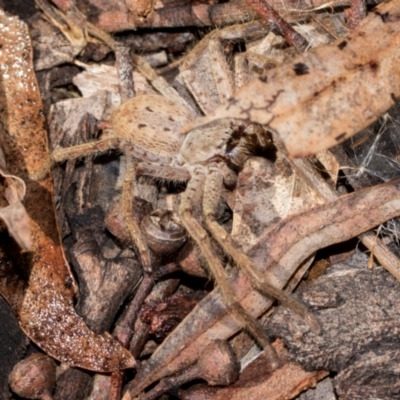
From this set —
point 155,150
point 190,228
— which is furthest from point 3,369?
point 155,150

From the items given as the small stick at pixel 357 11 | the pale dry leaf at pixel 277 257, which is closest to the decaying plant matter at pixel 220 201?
the pale dry leaf at pixel 277 257

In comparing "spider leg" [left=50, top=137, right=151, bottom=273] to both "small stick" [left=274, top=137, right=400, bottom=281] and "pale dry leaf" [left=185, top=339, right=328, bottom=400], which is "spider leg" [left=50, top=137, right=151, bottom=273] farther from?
"small stick" [left=274, top=137, right=400, bottom=281]

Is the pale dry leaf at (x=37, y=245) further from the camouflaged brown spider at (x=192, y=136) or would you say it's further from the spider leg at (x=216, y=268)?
the spider leg at (x=216, y=268)

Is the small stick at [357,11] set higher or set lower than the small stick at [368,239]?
higher

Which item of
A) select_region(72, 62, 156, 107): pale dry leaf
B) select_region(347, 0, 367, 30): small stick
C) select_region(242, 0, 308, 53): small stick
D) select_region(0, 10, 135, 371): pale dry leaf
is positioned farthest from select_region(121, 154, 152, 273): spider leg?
select_region(347, 0, 367, 30): small stick

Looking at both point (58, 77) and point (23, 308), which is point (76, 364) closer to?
point (23, 308)
